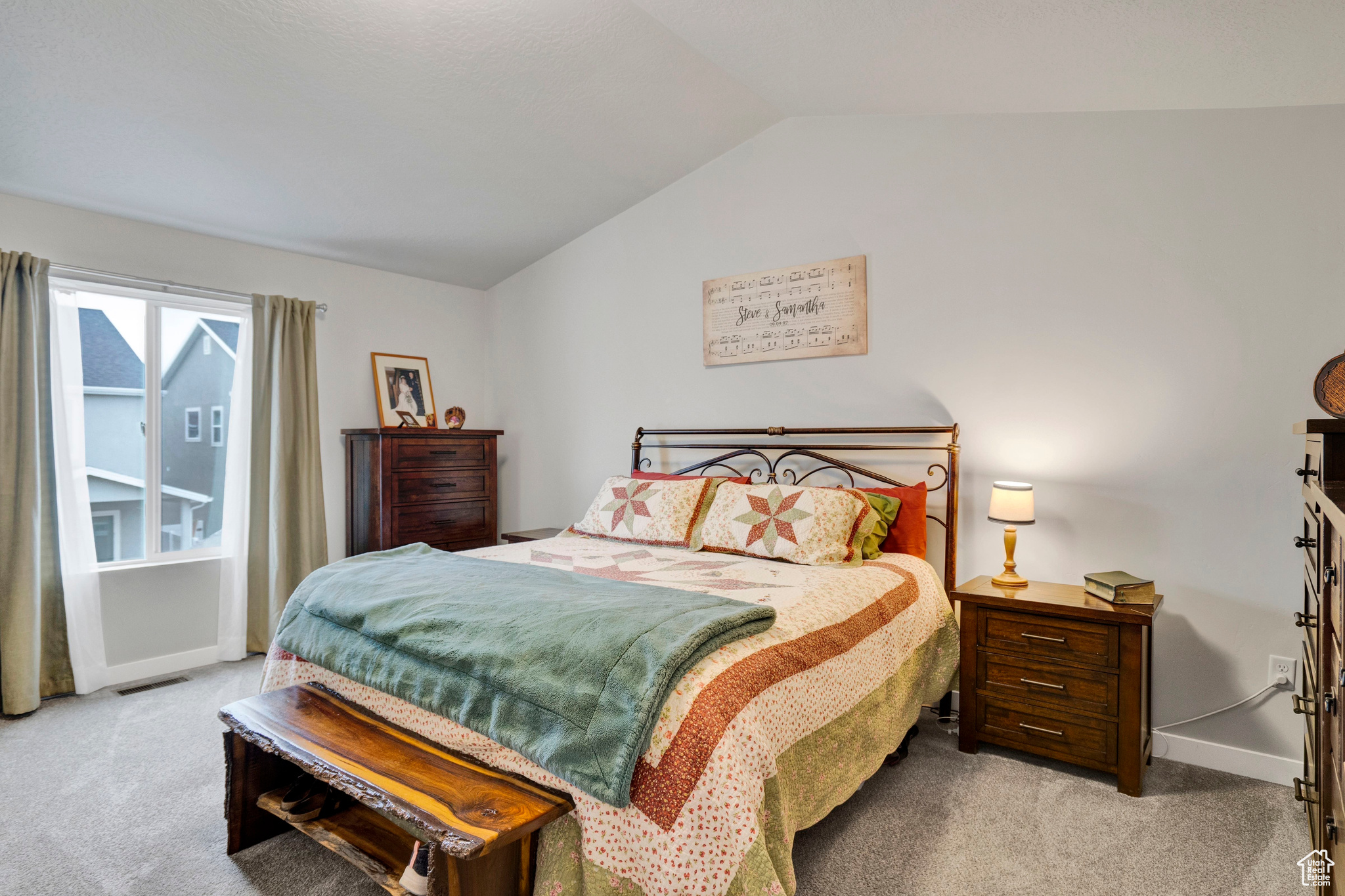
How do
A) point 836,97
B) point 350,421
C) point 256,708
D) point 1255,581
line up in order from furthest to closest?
point 350,421 < point 836,97 < point 1255,581 < point 256,708

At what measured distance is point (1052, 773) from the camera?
7.95 ft

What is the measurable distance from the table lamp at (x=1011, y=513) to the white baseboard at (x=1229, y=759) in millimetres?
744

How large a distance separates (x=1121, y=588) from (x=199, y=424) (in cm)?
421

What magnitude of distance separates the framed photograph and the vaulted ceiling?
96 cm

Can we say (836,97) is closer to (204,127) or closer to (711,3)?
(711,3)

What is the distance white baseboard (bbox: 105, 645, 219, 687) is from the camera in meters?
3.38

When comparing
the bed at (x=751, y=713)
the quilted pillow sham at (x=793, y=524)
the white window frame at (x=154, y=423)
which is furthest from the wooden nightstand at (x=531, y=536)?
the white window frame at (x=154, y=423)

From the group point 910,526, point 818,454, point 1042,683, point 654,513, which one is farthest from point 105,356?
point 1042,683

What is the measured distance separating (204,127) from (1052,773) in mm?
3928

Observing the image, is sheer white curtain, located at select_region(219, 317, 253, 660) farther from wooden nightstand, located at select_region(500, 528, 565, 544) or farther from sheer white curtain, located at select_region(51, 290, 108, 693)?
wooden nightstand, located at select_region(500, 528, 565, 544)

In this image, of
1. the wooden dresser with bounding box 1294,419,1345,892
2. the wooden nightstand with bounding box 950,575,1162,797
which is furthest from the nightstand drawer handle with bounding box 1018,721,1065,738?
the wooden dresser with bounding box 1294,419,1345,892

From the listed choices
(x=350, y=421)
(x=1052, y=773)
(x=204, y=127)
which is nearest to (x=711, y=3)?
(x=204, y=127)

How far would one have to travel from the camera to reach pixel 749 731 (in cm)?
151

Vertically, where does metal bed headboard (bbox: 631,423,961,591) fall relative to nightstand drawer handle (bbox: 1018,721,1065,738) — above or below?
above
